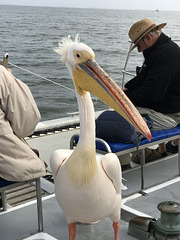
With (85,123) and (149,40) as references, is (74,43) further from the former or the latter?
(149,40)

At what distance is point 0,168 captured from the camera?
3.04 m

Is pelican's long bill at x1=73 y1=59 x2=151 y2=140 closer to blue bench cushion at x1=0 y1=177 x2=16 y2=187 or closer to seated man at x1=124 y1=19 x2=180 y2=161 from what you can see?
blue bench cushion at x1=0 y1=177 x2=16 y2=187

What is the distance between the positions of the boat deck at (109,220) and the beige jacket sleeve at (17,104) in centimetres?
74

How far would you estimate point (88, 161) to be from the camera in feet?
9.06

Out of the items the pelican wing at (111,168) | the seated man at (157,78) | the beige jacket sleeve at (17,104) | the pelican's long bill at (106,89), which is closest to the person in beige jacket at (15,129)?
the beige jacket sleeve at (17,104)

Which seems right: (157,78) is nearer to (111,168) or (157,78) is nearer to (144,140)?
(144,140)

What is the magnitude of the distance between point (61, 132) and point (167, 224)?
2955 mm

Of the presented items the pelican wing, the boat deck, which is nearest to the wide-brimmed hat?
the boat deck

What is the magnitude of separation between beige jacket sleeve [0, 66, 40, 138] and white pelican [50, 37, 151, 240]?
14.8 inches

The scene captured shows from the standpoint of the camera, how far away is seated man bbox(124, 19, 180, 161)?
13.3 ft

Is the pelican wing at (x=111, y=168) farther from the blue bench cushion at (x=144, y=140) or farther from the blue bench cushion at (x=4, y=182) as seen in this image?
the blue bench cushion at (x=144, y=140)

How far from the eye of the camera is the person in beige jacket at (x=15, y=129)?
304 cm

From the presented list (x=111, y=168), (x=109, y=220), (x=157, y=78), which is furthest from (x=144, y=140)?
(x=111, y=168)

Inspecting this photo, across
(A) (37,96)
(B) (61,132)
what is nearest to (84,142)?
(B) (61,132)
